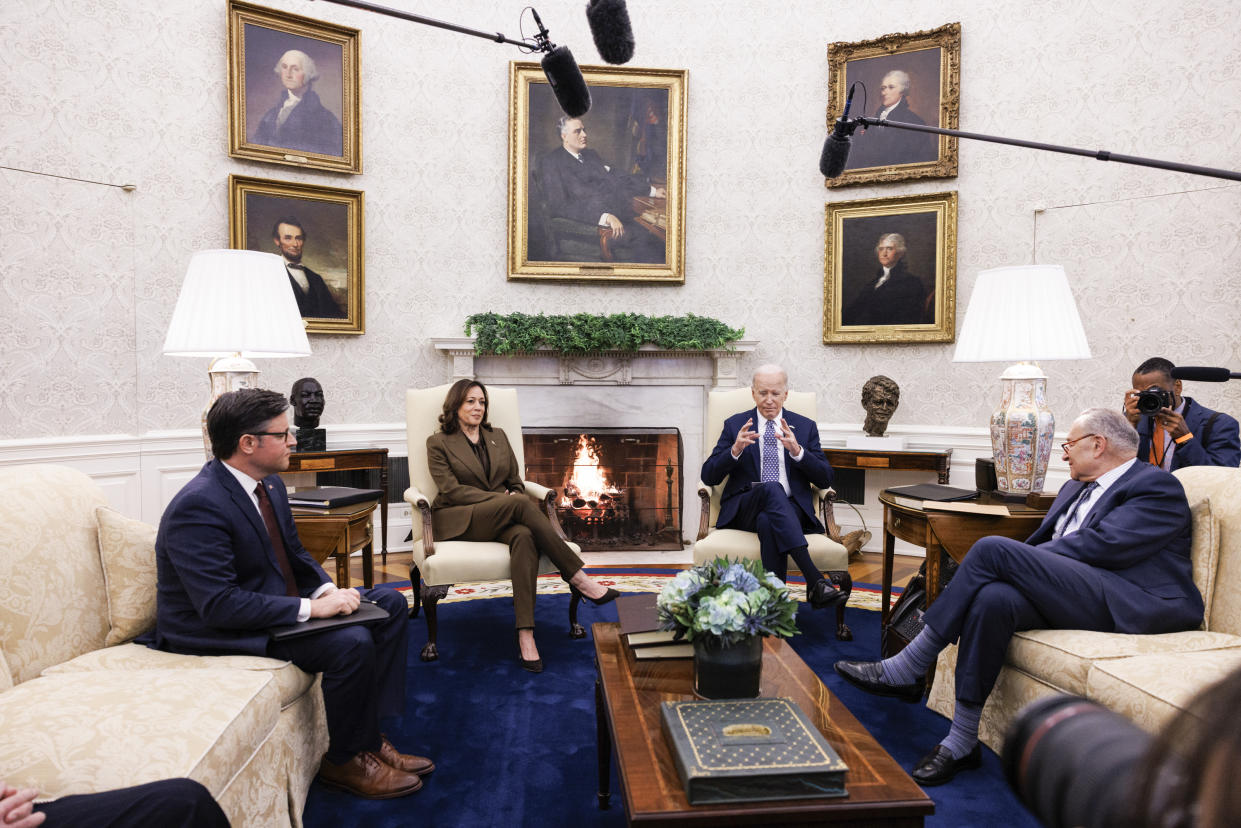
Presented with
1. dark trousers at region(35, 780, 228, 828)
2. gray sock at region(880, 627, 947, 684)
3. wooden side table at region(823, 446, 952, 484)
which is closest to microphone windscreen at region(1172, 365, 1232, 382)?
gray sock at region(880, 627, 947, 684)

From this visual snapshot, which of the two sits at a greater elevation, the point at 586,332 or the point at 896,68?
the point at 896,68

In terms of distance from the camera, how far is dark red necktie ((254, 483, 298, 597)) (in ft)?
7.84

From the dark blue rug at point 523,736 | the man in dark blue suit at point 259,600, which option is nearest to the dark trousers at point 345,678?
the man in dark blue suit at point 259,600

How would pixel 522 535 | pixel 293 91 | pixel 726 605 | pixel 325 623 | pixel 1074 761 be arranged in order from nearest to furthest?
pixel 1074 761 → pixel 726 605 → pixel 325 623 → pixel 522 535 → pixel 293 91

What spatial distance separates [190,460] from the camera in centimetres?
498

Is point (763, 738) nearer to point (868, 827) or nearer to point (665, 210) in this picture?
point (868, 827)

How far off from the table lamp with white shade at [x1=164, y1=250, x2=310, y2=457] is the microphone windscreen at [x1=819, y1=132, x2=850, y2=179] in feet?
7.16

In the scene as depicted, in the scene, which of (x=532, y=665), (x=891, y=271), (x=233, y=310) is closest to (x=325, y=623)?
(x=532, y=665)

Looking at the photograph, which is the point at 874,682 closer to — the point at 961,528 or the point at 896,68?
the point at 961,528

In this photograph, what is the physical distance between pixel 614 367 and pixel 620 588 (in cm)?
182

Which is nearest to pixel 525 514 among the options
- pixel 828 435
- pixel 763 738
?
pixel 763 738

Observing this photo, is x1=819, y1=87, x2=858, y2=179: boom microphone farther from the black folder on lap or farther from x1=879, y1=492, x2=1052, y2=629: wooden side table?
the black folder on lap

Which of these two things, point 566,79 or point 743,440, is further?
point 743,440

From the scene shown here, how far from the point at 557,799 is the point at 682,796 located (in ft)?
3.06
